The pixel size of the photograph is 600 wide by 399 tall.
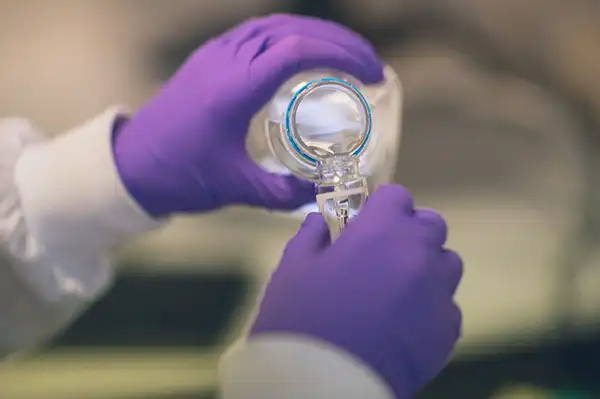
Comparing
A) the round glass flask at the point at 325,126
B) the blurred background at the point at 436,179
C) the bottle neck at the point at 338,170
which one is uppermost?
the round glass flask at the point at 325,126

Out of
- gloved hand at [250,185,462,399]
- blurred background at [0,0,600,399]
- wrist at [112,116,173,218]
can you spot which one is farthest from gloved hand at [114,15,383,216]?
blurred background at [0,0,600,399]

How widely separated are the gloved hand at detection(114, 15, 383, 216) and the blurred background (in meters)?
0.25

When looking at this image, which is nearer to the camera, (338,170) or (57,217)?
(338,170)

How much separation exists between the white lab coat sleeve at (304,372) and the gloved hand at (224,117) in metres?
0.19

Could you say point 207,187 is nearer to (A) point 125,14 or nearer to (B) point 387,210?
(B) point 387,210

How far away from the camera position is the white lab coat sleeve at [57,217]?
596 mm

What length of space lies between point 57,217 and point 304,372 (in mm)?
323

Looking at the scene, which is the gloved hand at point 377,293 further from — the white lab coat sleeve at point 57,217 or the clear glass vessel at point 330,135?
the white lab coat sleeve at point 57,217

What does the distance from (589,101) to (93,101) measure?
655mm

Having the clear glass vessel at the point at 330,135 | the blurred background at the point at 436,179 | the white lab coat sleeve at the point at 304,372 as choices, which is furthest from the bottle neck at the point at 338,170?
the blurred background at the point at 436,179

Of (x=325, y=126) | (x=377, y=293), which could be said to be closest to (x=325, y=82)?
(x=325, y=126)

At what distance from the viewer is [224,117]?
0.56 meters

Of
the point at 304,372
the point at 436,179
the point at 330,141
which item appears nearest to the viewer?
the point at 304,372

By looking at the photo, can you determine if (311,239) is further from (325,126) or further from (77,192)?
(77,192)
